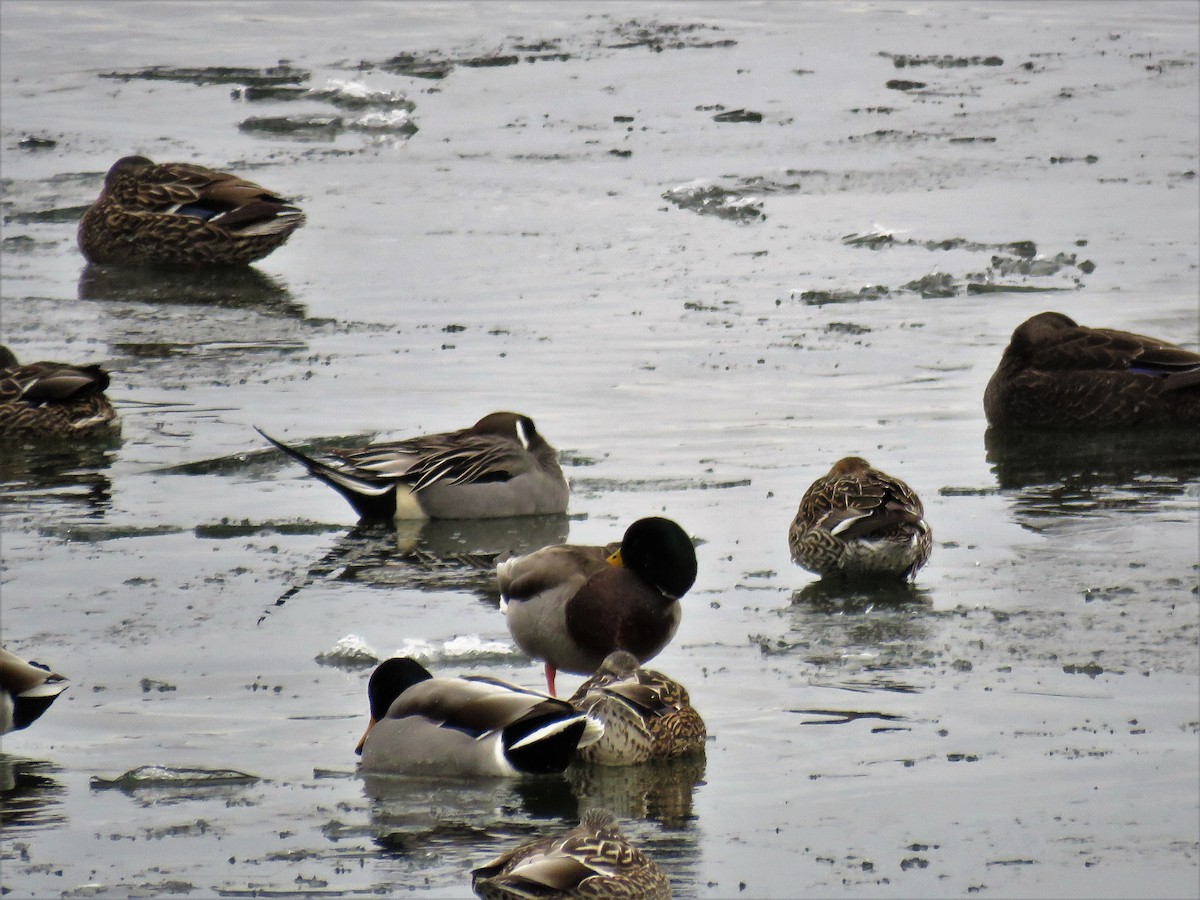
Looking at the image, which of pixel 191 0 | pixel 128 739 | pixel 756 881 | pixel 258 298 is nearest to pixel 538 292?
pixel 258 298

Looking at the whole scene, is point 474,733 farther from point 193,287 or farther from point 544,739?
point 193,287

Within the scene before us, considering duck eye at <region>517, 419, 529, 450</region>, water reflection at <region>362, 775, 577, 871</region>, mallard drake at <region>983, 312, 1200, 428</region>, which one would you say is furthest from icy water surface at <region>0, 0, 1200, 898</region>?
duck eye at <region>517, 419, 529, 450</region>

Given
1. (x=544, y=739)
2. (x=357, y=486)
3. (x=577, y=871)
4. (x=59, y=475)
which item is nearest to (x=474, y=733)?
(x=544, y=739)

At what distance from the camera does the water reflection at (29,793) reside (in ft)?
21.0

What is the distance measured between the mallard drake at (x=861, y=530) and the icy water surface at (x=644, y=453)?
16cm

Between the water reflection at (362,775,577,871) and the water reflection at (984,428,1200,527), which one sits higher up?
the water reflection at (984,428,1200,527)

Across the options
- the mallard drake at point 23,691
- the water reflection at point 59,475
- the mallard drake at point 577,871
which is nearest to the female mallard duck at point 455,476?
the water reflection at point 59,475

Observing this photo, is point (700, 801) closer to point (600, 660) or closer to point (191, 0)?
point (600, 660)

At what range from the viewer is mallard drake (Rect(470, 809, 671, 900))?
539cm

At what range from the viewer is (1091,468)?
1113cm

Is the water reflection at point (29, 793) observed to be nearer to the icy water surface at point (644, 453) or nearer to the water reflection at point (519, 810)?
the icy water surface at point (644, 453)

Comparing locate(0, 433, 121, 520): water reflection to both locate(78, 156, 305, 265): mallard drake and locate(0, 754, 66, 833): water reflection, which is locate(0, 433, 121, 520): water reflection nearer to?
locate(0, 754, 66, 833): water reflection

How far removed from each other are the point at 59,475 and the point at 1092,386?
5675 mm

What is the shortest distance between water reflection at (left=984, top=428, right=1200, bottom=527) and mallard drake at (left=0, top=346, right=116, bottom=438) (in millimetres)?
4824
